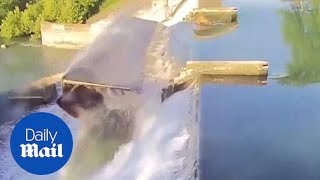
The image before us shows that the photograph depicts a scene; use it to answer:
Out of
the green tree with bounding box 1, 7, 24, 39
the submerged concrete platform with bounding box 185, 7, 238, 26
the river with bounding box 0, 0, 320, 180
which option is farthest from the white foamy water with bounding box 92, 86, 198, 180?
the green tree with bounding box 1, 7, 24, 39

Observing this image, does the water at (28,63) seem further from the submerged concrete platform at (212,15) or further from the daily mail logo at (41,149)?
the submerged concrete platform at (212,15)

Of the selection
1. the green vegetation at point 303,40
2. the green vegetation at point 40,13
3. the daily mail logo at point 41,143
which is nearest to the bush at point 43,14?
the green vegetation at point 40,13

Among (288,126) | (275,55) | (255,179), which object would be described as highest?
(275,55)

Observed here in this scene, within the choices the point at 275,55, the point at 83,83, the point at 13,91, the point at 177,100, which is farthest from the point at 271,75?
the point at 13,91

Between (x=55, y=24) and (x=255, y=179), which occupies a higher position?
(x=55, y=24)

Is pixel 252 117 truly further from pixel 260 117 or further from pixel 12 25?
pixel 12 25

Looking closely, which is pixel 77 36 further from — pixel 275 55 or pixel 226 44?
pixel 275 55
